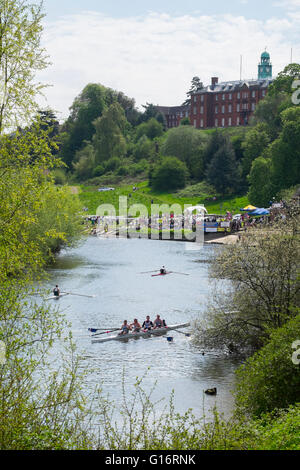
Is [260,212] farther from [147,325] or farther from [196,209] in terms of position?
[147,325]

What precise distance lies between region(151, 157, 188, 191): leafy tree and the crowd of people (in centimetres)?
6827

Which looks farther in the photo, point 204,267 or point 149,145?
point 149,145

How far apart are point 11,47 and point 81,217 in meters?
47.4

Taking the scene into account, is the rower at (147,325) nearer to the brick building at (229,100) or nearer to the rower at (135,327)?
the rower at (135,327)

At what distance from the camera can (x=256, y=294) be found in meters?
25.8

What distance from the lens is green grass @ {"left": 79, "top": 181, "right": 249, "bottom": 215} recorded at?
87.0 metres

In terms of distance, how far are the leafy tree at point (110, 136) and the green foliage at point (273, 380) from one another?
102956 mm

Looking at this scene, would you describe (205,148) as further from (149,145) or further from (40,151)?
(40,151)

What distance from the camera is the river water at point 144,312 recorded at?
2397 cm

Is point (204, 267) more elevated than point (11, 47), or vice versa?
point (11, 47)

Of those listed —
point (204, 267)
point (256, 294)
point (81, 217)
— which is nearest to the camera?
point (256, 294)

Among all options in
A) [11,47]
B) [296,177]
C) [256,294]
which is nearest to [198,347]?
[256,294]

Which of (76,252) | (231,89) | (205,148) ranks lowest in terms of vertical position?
(76,252)

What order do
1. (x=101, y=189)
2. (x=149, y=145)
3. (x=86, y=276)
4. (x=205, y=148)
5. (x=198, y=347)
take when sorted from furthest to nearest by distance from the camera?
(x=149, y=145), (x=101, y=189), (x=205, y=148), (x=86, y=276), (x=198, y=347)
